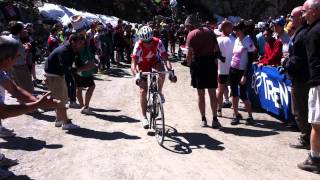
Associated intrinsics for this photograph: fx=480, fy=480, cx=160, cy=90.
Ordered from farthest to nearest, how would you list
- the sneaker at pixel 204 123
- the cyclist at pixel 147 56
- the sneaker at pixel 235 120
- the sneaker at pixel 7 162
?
the sneaker at pixel 235 120, the sneaker at pixel 204 123, the cyclist at pixel 147 56, the sneaker at pixel 7 162

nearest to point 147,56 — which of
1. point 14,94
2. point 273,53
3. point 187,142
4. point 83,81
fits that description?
point 187,142

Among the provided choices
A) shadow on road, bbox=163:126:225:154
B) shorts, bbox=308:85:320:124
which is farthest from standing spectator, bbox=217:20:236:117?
shorts, bbox=308:85:320:124

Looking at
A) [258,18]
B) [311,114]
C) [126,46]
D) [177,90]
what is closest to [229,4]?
[258,18]

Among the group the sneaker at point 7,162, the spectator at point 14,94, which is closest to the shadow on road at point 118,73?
the sneaker at point 7,162

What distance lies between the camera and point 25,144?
8391 millimetres

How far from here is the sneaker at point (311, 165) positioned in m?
6.66

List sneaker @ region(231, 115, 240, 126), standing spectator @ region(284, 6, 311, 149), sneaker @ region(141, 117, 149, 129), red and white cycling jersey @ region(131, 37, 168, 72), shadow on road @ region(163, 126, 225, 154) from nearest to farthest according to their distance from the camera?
1. standing spectator @ region(284, 6, 311, 149)
2. shadow on road @ region(163, 126, 225, 154)
3. red and white cycling jersey @ region(131, 37, 168, 72)
4. sneaker @ region(141, 117, 149, 129)
5. sneaker @ region(231, 115, 240, 126)

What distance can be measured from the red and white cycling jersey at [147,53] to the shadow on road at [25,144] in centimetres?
218

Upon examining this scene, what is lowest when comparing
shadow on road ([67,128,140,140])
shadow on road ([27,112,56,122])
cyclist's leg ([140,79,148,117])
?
shadow on road ([67,128,140,140])

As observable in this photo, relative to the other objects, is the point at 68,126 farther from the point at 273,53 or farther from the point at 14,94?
the point at 273,53

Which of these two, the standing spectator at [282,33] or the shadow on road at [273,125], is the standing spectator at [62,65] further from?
the standing spectator at [282,33]

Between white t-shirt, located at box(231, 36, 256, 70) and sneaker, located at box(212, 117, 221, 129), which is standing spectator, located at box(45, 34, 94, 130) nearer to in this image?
sneaker, located at box(212, 117, 221, 129)

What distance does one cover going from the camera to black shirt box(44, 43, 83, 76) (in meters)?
9.09

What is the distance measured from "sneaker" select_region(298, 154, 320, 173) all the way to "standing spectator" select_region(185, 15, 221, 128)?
2.82 metres
